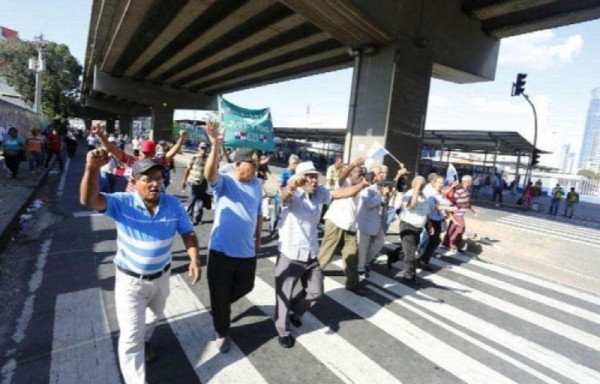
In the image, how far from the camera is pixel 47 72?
58.2m

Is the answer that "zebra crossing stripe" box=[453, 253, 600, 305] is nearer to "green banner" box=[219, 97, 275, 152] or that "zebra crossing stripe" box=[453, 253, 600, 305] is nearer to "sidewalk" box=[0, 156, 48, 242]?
"green banner" box=[219, 97, 275, 152]

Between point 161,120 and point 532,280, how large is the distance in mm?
40265

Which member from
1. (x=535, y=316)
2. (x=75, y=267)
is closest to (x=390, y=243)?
(x=535, y=316)

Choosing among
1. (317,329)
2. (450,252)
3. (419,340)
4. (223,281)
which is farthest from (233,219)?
(450,252)

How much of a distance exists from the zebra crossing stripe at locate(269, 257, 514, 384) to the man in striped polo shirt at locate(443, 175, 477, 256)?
432cm

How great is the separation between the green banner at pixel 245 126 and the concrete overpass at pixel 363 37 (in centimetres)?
458

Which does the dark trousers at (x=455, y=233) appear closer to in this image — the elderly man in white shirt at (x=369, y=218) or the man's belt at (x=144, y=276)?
the elderly man in white shirt at (x=369, y=218)

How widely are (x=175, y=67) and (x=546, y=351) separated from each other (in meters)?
31.4

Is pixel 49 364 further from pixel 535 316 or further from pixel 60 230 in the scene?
pixel 535 316

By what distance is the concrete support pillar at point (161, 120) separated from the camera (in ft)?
134

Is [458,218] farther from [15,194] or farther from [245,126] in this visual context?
[15,194]

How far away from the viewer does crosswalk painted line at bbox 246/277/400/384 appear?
3635 millimetres

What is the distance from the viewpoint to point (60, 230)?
7871 mm

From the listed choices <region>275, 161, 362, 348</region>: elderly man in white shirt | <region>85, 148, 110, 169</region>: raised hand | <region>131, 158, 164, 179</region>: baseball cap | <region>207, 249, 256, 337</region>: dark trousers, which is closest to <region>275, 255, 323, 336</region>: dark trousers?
<region>275, 161, 362, 348</region>: elderly man in white shirt
